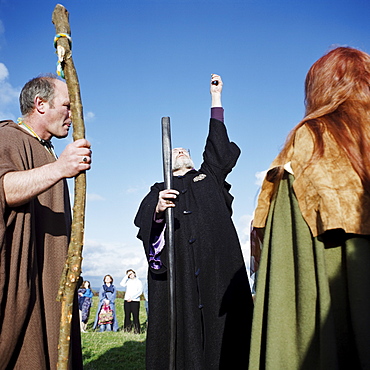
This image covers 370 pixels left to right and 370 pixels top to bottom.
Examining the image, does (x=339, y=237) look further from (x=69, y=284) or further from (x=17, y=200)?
(x=17, y=200)

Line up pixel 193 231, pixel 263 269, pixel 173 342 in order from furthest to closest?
pixel 193 231, pixel 173 342, pixel 263 269

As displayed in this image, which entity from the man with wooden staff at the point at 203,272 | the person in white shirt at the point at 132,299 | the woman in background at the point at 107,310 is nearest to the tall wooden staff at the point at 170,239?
the man with wooden staff at the point at 203,272

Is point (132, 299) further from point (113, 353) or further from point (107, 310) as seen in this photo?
point (113, 353)

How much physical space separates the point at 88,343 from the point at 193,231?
5.73 m

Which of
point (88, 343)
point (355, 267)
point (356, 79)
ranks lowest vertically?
point (88, 343)

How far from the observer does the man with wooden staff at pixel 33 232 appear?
2459 millimetres

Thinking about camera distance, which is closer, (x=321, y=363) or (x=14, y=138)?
(x=321, y=363)

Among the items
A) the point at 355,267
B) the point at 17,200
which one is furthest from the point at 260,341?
the point at 17,200

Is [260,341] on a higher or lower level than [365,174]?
lower

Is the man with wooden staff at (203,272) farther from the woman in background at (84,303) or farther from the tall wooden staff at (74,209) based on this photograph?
the woman in background at (84,303)

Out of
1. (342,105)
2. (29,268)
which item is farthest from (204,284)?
(342,105)

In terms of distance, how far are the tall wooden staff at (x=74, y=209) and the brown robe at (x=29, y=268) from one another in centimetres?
30

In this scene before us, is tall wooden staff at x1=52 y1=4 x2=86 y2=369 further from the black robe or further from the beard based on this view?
the beard

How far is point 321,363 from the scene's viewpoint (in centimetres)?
174
